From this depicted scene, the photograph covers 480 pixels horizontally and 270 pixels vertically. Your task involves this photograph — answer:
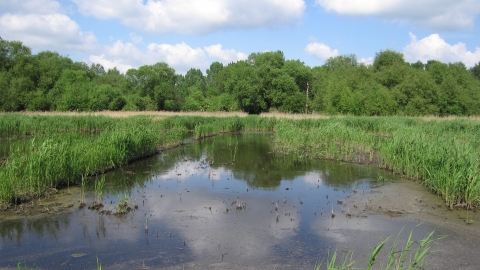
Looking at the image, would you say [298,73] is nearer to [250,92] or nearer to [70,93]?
[250,92]

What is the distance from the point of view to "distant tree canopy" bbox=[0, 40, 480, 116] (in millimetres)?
36156

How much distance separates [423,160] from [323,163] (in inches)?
178

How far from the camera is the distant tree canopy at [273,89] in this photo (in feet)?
119

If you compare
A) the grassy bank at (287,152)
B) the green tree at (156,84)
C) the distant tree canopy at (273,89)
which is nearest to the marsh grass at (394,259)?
the grassy bank at (287,152)

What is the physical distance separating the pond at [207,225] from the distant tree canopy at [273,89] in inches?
1075

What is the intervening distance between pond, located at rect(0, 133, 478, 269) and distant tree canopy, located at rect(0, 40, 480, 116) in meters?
27.3

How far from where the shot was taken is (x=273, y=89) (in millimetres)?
42438

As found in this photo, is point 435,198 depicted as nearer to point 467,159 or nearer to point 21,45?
point 467,159

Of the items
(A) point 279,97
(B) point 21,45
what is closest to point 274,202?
(A) point 279,97

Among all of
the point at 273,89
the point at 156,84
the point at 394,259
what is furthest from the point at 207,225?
the point at 156,84

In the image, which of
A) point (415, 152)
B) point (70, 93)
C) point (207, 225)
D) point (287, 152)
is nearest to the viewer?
point (207, 225)

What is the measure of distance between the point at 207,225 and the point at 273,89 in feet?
120

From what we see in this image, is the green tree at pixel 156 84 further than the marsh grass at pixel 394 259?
Yes

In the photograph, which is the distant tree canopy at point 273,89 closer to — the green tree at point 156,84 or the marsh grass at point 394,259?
the green tree at point 156,84
